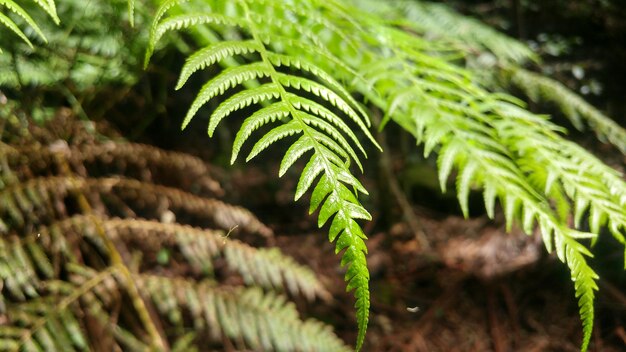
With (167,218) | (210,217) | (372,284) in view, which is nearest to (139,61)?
(167,218)

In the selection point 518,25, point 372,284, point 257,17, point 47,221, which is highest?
point 257,17

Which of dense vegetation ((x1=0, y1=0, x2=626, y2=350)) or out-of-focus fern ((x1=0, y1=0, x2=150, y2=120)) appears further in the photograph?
out-of-focus fern ((x1=0, y1=0, x2=150, y2=120))

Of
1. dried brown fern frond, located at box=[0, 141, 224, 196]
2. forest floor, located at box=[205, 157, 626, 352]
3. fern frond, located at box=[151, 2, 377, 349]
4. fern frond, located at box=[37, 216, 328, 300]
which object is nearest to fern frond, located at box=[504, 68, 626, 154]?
forest floor, located at box=[205, 157, 626, 352]

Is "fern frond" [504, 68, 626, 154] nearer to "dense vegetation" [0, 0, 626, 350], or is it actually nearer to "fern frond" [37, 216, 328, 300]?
"dense vegetation" [0, 0, 626, 350]

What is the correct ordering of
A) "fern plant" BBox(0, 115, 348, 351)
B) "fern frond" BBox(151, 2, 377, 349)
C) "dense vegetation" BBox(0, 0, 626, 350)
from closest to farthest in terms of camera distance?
"fern frond" BBox(151, 2, 377, 349)
"dense vegetation" BBox(0, 0, 626, 350)
"fern plant" BBox(0, 115, 348, 351)

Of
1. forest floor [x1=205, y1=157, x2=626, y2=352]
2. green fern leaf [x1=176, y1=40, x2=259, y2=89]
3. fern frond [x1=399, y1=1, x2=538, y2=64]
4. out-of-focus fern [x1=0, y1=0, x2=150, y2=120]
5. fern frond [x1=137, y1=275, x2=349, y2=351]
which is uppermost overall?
out-of-focus fern [x1=0, y1=0, x2=150, y2=120]

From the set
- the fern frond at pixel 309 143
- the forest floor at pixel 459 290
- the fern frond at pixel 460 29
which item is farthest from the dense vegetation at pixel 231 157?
the forest floor at pixel 459 290

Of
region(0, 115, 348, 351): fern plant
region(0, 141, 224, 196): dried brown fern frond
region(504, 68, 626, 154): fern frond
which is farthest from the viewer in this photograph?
region(504, 68, 626, 154): fern frond

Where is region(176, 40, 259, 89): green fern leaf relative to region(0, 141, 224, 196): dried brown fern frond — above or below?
above

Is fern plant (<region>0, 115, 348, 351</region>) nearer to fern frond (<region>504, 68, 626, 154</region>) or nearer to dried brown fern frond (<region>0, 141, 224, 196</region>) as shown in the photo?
dried brown fern frond (<region>0, 141, 224, 196</region>)

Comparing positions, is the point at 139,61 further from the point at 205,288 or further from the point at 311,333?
the point at 311,333

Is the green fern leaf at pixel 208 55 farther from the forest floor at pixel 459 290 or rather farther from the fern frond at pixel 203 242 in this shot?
the forest floor at pixel 459 290
